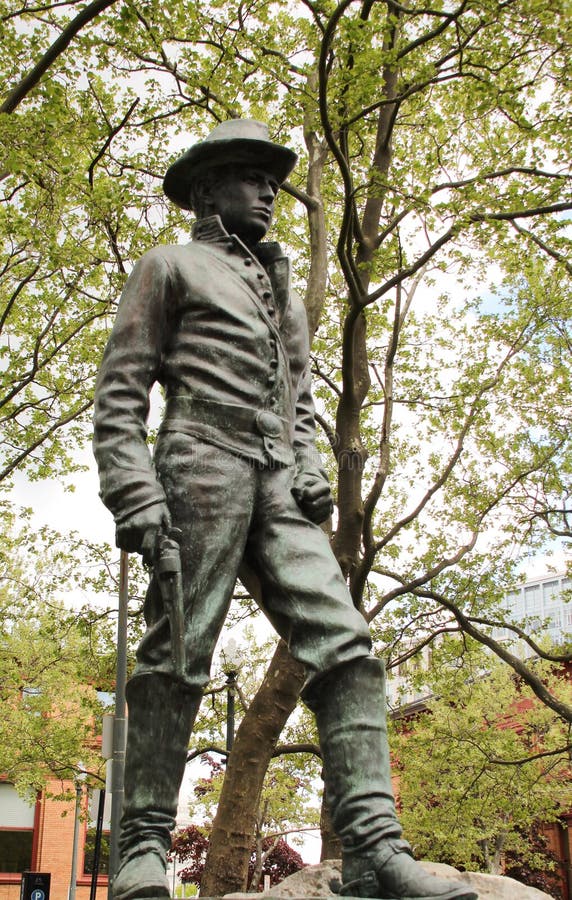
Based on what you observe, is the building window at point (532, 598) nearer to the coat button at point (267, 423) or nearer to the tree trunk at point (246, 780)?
the tree trunk at point (246, 780)

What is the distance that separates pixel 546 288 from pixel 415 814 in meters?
15.1

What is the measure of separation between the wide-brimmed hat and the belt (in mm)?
1070

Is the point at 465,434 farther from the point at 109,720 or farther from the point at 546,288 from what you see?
the point at 109,720

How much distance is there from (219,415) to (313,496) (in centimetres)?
49

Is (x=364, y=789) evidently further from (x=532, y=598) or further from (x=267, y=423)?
(x=532, y=598)

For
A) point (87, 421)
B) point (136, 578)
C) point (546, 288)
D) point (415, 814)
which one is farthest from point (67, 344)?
point (415, 814)

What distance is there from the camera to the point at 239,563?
3.86 metres

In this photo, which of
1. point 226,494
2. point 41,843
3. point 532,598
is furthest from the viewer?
point 532,598

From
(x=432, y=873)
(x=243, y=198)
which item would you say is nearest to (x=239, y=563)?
(x=243, y=198)

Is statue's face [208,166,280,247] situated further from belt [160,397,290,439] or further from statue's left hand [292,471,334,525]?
statue's left hand [292,471,334,525]

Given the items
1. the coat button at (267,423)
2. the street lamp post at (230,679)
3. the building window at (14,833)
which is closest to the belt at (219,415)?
the coat button at (267,423)

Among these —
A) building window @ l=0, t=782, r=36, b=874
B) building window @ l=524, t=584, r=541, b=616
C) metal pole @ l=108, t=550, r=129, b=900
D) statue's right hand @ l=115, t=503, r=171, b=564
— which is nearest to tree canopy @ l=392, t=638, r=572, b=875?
metal pole @ l=108, t=550, r=129, b=900

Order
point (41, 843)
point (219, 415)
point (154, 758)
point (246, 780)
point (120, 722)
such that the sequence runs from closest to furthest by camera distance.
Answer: point (154, 758), point (219, 415), point (246, 780), point (120, 722), point (41, 843)

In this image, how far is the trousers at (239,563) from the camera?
3627mm
